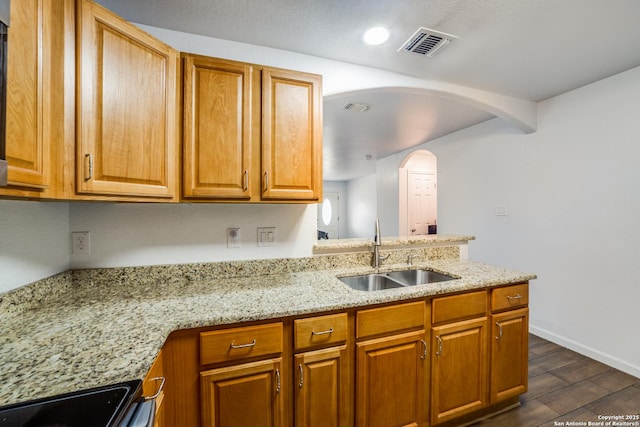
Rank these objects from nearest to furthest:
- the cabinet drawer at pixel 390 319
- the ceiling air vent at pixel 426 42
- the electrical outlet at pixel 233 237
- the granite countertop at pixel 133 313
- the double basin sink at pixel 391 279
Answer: the granite countertop at pixel 133 313
the cabinet drawer at pixel 390 319
the ceiling air vent at pixel 426 42
the electrical outlet at pixel 233 237
the double basin sink at pixel 391 279

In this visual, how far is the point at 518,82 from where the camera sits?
2.28 metres

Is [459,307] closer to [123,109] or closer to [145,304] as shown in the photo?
[145,304]

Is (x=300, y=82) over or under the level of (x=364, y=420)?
over

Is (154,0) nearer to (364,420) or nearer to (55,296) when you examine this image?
(55,296)

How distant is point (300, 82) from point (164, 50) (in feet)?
2.24

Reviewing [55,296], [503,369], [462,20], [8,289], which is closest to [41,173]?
[8,289]

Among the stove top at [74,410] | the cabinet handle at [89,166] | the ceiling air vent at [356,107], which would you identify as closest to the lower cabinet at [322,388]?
the stove top at [74,410]

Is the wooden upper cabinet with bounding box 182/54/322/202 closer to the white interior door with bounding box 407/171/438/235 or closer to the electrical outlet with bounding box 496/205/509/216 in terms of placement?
the electrical outlet with bounding box 496/205/509/216

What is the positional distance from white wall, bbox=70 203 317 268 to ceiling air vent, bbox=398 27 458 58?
A: 1.20 m

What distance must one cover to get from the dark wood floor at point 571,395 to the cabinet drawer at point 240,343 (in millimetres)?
1448

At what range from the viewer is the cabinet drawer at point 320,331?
1.22 m

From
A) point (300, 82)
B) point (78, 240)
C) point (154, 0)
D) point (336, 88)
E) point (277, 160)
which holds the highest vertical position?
point (154, 0)

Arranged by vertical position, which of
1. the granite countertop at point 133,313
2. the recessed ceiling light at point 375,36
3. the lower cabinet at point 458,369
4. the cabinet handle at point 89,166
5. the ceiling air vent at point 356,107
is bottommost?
the lower cabinet at point 458,369

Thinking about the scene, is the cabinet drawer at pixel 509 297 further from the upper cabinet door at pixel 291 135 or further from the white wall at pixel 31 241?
the white wall at pixel 31 241
